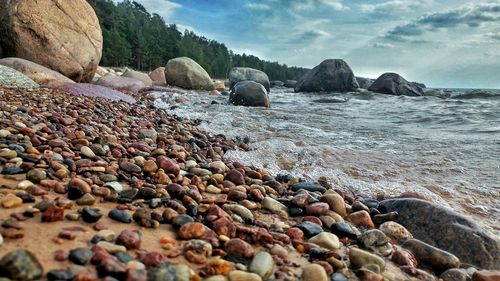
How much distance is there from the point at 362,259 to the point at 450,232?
97 centimetres

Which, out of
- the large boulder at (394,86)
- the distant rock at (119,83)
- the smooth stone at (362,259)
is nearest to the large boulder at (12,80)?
the distant rock at (119,83)

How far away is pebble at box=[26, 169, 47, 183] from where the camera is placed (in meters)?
2.03

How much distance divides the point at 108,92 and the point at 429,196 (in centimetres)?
696

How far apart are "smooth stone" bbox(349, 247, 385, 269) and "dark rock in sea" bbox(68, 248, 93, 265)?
121 centimetres

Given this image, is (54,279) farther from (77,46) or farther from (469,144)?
(77,46)

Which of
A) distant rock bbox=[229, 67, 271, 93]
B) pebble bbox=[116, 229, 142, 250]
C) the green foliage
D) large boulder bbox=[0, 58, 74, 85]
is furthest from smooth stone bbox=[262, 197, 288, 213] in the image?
the green foliage

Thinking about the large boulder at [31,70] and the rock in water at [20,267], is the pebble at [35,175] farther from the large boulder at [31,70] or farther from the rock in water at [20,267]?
the large boulder at [31,70]

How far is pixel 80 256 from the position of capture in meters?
1.33

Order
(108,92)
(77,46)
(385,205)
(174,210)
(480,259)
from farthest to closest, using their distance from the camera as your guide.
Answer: (77,46), (108,92), (385,205), (480,259), (174,210)

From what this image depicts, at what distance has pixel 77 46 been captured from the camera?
1041 cm

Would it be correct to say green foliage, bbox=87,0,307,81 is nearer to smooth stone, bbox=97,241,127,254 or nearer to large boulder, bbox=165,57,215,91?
large boulder, bbox=165,57,215,91

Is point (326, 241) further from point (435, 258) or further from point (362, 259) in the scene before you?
point (435, 258)

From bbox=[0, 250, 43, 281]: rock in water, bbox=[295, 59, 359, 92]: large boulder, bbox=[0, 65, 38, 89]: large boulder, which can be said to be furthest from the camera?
bbox=[295, 59, 359, 92]: large boulder

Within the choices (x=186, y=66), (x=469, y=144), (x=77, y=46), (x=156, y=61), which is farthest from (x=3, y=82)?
(x=156, y=61)
